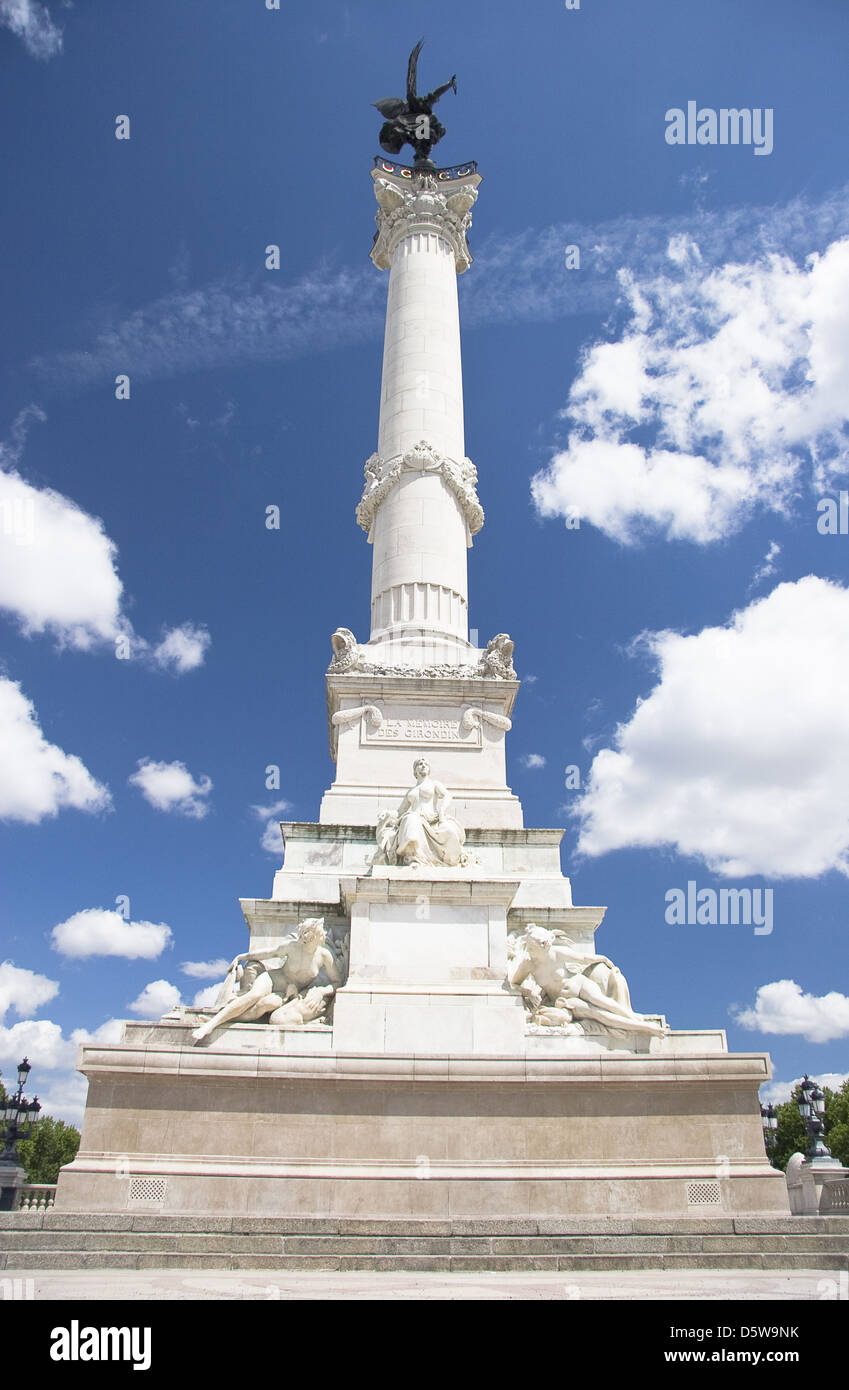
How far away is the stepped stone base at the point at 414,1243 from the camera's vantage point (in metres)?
9.23

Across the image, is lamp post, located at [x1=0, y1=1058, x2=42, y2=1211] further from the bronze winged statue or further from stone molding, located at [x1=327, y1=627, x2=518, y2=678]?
the bronze winged statue

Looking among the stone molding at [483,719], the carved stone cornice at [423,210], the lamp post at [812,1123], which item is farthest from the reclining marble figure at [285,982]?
the carved stone cornice at [423,210]

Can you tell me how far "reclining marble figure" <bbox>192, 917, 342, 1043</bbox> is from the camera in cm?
1404

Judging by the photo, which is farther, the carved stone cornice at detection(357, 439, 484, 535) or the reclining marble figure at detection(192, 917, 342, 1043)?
the carved stone cornice at detection(357, 439, 484, 535)

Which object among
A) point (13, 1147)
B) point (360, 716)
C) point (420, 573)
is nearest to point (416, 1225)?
point (360, 716)

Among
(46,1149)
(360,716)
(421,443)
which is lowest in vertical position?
(46,1149)

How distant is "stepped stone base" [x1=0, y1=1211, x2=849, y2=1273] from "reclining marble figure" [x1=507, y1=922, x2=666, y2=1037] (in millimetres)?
3320

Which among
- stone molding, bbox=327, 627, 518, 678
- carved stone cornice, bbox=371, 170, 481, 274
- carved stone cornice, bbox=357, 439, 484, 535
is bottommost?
stone molding, bbox=327, 627, 518, 678

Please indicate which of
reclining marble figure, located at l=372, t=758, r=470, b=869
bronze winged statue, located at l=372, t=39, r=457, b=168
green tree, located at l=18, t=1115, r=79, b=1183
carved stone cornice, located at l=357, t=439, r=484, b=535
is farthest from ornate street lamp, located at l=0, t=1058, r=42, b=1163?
green tree, located at l=18, t=1115, r=79, b=1183

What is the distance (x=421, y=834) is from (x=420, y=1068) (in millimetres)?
4141

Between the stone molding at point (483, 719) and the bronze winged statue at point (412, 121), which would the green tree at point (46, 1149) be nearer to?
the stone molding at point (483, 719)

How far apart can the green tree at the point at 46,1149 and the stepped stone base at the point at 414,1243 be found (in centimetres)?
6336

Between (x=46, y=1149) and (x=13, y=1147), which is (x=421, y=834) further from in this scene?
(x=46, y=1149)

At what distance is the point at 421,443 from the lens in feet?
78.6
